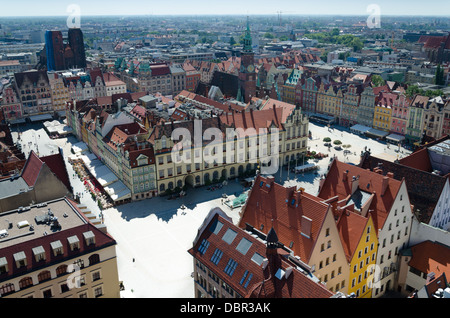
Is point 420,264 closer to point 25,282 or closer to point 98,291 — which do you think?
point 98,291

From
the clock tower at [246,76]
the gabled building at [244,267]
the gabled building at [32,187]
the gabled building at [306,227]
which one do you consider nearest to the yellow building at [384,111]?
the clock tower at [246,76]

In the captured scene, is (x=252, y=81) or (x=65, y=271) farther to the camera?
(x=252, y=81)

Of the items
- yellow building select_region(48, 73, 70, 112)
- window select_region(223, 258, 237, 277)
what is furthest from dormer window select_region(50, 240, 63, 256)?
yellow building select_region(48, 73, 70, 112)

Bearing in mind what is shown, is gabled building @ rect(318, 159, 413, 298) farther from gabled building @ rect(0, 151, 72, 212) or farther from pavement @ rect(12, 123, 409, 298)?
gabled building @ rect(0, 151, 72, 212)

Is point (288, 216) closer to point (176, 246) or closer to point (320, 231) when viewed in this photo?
point (320, 231)

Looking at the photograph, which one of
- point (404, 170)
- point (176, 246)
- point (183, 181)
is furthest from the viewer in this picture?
point (183, 181)

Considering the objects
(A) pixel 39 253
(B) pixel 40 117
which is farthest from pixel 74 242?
(B) pixel 40 117
